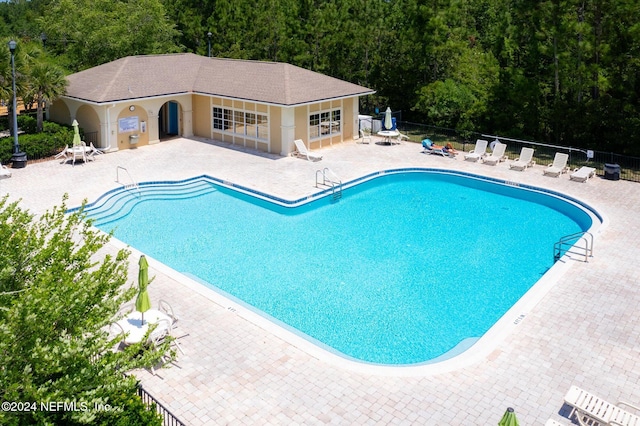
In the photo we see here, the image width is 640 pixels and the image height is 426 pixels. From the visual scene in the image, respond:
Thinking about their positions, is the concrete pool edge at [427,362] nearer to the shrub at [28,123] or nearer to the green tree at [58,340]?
the green tree at [58,340]

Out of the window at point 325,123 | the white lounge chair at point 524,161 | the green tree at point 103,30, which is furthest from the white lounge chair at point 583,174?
the green tree at point 103,30

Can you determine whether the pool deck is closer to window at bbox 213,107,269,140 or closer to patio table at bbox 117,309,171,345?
patio table at bbox 117,309,171,345

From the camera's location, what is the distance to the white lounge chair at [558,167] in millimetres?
24750

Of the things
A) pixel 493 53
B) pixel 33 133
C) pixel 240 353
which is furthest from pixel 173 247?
pixel 493 53

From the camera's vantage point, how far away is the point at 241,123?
29188mm

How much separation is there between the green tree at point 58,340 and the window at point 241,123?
20285 millimetres

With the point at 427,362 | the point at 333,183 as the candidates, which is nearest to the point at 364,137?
the point at 333,183

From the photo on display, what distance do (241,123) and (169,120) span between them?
16.1ft

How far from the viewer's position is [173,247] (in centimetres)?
1789

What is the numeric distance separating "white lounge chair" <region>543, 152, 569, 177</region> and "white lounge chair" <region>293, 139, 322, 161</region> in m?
10.0

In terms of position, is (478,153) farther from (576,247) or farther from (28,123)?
(28,123)

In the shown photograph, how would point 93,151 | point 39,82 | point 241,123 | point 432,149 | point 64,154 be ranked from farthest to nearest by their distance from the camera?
point 241,123 → point 432,149 → point 93,151 → point 64,154 → point 39,82

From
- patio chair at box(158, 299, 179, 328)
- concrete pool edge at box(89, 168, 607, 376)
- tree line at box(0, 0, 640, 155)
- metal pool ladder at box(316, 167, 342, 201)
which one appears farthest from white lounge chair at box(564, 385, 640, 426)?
tree line at box(0, 0, 640, 155)

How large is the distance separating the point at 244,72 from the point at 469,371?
22.5 metres
